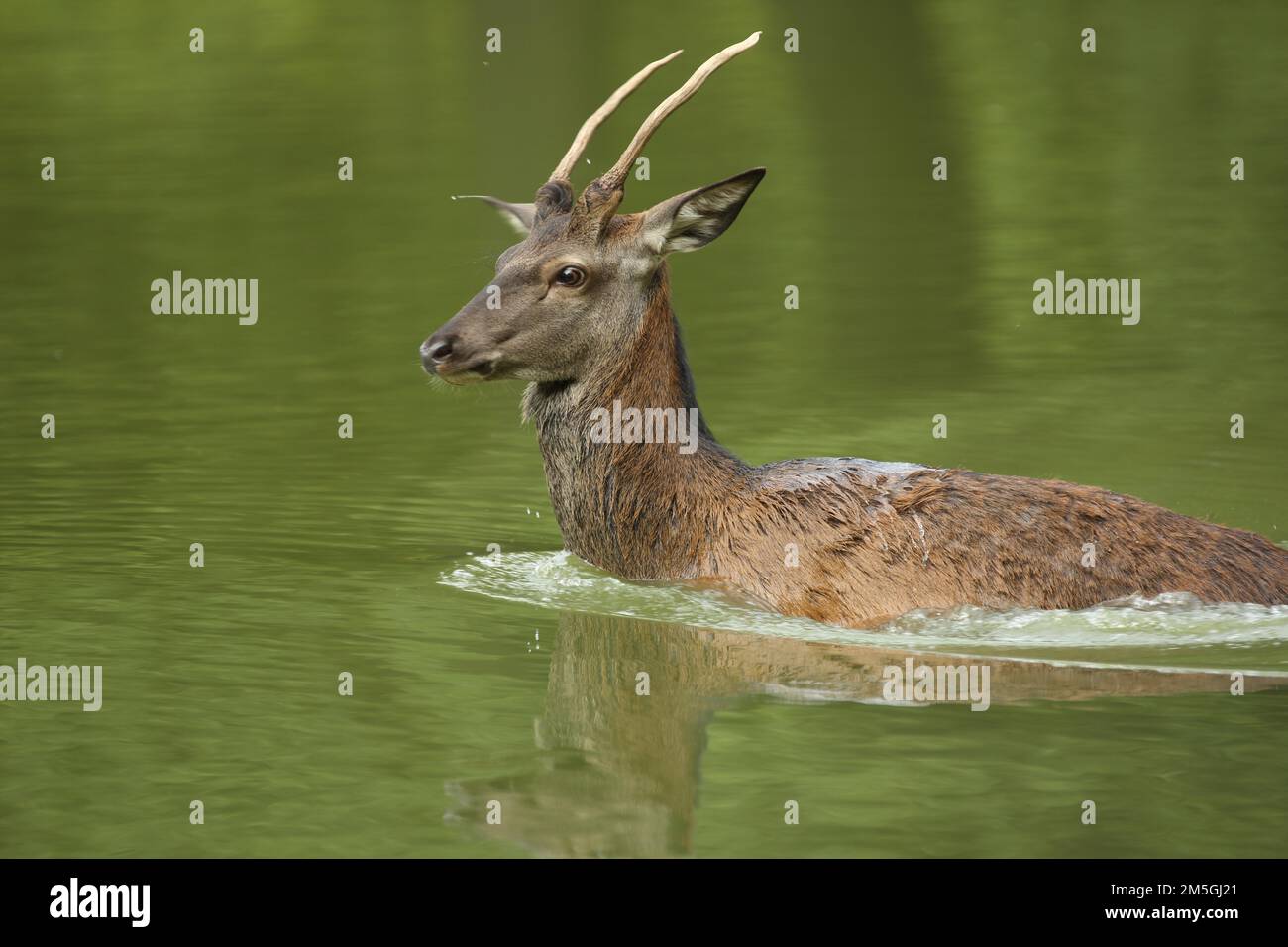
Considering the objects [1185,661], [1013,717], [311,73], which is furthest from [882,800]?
[311,73]

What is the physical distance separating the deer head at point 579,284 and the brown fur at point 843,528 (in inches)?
5.7

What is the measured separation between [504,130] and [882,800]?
20.0m

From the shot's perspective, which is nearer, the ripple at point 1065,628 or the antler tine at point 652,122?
the ripple at point 1065,628

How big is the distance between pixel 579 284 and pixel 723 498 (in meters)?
→ 1.32

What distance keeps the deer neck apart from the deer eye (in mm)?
376

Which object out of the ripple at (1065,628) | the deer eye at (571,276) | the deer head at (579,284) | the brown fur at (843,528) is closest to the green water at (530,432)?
the ripple at (1065,628)

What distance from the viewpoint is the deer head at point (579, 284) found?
1065 cm

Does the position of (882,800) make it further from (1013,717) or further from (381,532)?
(381,532)

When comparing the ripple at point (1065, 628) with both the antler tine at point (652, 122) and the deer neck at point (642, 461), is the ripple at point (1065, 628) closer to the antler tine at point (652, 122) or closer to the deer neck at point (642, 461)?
the deer neck at point (642, 461)

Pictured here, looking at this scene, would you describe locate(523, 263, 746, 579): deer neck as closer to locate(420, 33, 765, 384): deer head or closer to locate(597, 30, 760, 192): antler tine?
→ locate(420, 33, 765, 384): deer head

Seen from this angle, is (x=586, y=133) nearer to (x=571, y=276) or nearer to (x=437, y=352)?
(x=571, y=276)

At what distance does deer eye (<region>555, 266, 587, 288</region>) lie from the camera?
1080 centimetres

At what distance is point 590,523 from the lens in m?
11.1

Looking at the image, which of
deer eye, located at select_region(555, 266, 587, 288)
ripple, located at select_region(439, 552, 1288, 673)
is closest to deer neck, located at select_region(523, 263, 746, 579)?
ripple, located at select_region(439, 552, 1288, 673)
